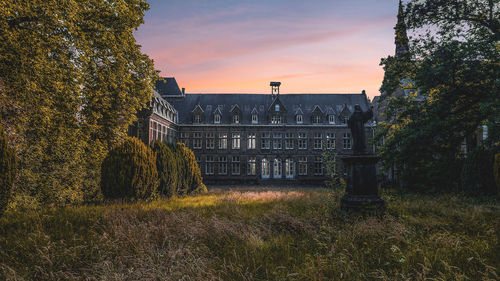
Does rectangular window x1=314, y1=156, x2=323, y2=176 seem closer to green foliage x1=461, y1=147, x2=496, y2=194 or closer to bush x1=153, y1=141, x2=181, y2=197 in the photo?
green foliage x1=461, y1=147, x2=496, y2=194

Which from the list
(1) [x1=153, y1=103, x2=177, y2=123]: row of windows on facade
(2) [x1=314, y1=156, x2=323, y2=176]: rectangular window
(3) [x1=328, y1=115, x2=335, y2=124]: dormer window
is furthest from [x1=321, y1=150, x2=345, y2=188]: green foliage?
(3) [x1=328, y1=115, x2=335, y2=124]: dormer window

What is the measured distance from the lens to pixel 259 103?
3372 centimetres

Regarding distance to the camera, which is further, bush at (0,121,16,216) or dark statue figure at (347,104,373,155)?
dark statue figure at (347,104,373,155)

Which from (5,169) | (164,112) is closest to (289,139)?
(164,112)

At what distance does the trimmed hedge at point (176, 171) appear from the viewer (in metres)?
11.8

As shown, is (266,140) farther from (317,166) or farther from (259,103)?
(317,166)

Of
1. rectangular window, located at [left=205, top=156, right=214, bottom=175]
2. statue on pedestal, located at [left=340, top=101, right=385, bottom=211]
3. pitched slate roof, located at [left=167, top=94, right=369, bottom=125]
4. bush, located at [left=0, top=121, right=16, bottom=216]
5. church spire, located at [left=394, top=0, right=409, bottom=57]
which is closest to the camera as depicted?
bush, located at [left=0, top=121, right=16, bottom=216]

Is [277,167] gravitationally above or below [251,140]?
below

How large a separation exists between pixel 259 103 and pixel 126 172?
25720 mm

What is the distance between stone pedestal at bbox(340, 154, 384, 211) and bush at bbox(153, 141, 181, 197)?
26.7 ft

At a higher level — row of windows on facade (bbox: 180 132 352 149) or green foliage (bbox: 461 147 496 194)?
row of windows on facade (bbox: 180 132 352 149)

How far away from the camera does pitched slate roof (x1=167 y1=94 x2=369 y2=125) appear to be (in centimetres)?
3266

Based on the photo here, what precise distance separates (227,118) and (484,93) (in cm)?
2489

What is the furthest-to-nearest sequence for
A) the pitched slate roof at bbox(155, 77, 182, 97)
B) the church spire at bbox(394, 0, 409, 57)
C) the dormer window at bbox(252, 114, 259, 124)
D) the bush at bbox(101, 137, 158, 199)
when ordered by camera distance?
the pitched slate roof at bbox(155, 77, 182, 97) → the dormer window at bbox(252, 114, 259, 124) → the church spire at bbox(394, 0, 409, 57) → the bush at bbox(101, 137, 158, 199)
